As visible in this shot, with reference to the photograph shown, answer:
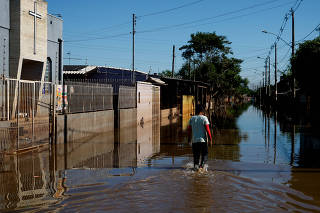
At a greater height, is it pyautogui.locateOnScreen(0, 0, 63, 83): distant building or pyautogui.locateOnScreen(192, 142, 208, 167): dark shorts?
pyautogui.locateOnScreen(0, 0, 63, 83): distant building

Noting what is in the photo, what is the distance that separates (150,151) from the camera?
44.6ft

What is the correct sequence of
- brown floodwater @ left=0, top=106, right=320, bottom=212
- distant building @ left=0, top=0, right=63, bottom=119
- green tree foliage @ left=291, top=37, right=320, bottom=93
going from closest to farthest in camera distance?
1. brown floodwater @ left=0, top=106, right=320, bottom=212
2. distant building @ left=0, top=0, right=63, bottom=119
3. green tree foliage @ left=291, top=37, right=320, bottom=93

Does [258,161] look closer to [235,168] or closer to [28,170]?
[235,168]

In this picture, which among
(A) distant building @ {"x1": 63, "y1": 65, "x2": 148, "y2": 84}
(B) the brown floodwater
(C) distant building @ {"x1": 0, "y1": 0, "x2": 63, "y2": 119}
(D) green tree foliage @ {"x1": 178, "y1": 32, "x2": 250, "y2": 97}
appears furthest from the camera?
(D) green tree foliage @ {"x1": 178, "y1": 32, "x2": 250, "y2": 97}

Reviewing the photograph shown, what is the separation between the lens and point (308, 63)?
23734 millimetres

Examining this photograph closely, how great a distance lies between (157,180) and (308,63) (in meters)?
18.5

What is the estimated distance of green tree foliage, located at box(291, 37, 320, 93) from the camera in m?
23.2

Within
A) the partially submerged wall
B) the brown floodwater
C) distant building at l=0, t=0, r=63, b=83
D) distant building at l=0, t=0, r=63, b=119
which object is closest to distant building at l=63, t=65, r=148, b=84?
distant building at l=0, t=0, r=63, b=83

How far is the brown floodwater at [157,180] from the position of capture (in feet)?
21.0

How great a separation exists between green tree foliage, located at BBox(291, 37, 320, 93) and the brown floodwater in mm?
10670

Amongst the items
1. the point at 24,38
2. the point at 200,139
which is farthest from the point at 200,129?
the point at 24,38

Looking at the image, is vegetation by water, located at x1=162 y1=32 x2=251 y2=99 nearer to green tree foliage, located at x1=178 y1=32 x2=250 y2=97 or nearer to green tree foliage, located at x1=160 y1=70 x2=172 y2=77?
green tree foliage, located at x1=178 y1=32 x2=250 y2=97

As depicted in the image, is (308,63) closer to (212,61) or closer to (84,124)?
(84,124)

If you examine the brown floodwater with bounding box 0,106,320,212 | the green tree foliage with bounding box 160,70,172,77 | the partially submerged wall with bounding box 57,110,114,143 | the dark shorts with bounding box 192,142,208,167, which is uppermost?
the green tree foliage with bounding box 160,70,172,77
